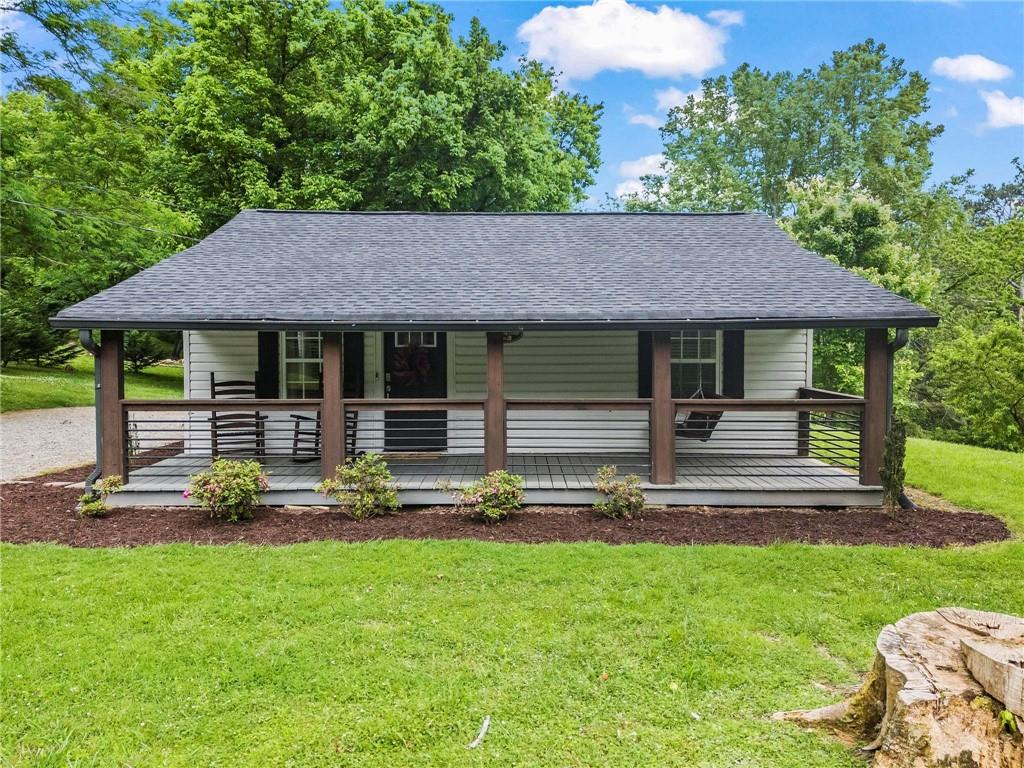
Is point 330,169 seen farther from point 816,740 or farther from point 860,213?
point 816,740

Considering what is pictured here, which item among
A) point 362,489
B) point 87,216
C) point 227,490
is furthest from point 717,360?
point 87,216

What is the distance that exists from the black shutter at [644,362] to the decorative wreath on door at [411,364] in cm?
300

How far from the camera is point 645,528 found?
220 inches

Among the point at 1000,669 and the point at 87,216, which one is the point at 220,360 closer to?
the point at 87,216

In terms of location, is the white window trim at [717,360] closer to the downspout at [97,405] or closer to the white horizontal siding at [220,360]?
the white horizontal siding at [220,360]

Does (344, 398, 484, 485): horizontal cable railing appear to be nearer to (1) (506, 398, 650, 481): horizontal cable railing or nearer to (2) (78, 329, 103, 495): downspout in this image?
(1) (506, 398, 650, 481): horizontal cable railing

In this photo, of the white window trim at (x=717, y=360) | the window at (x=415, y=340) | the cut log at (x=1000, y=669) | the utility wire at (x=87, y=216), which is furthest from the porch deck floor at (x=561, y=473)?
the utility wire at (x=87, y=216)

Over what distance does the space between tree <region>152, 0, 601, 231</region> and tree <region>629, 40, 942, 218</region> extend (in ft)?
32.9

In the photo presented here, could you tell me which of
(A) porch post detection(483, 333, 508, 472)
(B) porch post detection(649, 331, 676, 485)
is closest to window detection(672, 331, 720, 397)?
(B) porch post detection(649, 331, 676, 485)

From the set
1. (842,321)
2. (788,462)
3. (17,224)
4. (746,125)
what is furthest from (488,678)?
(746,125)

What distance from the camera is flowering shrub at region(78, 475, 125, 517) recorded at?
5.91 m

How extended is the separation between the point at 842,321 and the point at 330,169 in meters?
14.9

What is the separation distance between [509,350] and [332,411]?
288cm

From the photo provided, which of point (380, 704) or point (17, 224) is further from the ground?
point (17, 224)
